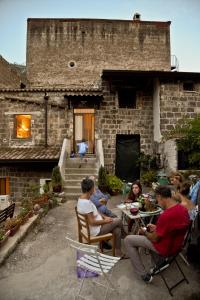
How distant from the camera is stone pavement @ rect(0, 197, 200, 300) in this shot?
369 cm

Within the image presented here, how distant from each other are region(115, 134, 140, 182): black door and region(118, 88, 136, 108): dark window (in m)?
1.63

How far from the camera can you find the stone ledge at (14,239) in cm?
490

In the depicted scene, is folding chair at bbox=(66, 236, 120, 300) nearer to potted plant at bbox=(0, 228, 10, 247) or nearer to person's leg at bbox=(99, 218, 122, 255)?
person's leg at bbox=(99, 218, 122, 255)

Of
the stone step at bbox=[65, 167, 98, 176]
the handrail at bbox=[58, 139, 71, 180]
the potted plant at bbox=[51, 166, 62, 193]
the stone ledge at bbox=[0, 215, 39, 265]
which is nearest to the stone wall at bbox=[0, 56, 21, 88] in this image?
the handrail at bbox=[58, 139, 71, 180]

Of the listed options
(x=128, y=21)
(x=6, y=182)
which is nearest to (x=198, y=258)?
A: (x=6, y=182)

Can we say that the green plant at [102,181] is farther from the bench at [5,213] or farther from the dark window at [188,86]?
the dark window at [188,86]

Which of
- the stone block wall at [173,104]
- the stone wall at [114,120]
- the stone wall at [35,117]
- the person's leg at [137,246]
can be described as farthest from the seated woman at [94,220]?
the stone wall at [35,117]

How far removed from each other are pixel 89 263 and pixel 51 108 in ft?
36.0

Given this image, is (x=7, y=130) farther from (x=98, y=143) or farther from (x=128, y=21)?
(x=128, y=21)

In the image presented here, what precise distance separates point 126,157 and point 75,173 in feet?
11.9

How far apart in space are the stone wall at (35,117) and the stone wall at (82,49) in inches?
225

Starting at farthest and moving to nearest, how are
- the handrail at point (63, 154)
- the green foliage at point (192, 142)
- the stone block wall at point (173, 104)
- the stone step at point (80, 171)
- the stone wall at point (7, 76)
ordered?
the stone wall at point (7, 76) → the stone block wall at point (173, 104) → the stone step at point (80, 171) → the handrail at point (63, 154) → the green foliage at point (192, 142)

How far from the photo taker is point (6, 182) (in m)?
13.5

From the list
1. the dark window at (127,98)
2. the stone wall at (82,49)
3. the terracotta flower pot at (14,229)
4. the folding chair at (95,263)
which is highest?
the stone wall at (82,49)
